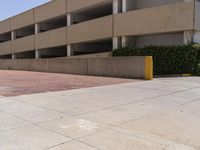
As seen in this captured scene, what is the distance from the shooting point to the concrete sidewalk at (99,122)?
200 inches

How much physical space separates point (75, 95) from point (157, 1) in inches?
702

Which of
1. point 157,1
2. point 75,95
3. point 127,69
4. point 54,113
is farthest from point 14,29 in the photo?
point 54,113

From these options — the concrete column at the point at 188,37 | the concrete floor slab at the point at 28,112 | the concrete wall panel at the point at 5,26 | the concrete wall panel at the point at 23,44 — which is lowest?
the concrete floor slab at the point at 28,112

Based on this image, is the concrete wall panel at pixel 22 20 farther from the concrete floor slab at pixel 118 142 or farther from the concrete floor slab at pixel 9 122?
the concrete floor slab at pixel 118 142

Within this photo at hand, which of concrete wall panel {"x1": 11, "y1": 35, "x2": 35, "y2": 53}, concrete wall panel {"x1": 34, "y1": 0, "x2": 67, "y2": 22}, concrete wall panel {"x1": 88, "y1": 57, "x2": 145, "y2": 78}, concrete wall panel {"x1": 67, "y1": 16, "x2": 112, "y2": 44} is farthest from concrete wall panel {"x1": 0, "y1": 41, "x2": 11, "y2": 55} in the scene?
concrete wall panel {"x1": 88, "y1": 57, "x2": 145, "y2": 78}

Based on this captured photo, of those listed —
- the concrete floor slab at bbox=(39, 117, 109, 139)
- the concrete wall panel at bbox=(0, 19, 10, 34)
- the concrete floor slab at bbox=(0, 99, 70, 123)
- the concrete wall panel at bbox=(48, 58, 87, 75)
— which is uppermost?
the concrete wall panel at bbox=(0, 19, 10, 34)

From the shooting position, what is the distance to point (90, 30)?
1180 inches

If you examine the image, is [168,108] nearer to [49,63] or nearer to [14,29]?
[49,63]

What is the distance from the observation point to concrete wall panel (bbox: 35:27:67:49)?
34.3 meters

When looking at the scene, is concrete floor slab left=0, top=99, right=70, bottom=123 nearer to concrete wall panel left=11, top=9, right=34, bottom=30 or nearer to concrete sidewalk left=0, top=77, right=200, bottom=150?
concrete sidewalk left=0, top=77, right=200, bottom=150

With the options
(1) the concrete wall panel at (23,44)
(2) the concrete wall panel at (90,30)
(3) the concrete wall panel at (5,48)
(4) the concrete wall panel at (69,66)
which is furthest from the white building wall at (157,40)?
(3) the concrete wall panel at (5,48)

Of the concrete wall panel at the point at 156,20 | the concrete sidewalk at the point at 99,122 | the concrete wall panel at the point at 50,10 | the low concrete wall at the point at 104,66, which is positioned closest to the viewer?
the concrete sidewalk at the point at 99,122

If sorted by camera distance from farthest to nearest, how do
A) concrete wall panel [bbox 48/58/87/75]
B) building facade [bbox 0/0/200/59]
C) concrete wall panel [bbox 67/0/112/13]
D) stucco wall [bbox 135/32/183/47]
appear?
concrete wall panel [bbox 67/0/112/13] → stucco wall [bbox 135/32/183/47] → concrete wall panel [bbox 48/58/87/75] → building facade [bbox 0/0/200/59]

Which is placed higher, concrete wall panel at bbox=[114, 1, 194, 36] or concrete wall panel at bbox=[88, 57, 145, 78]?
concrete wall panel at bbox=[114, 1, 194, 36]
